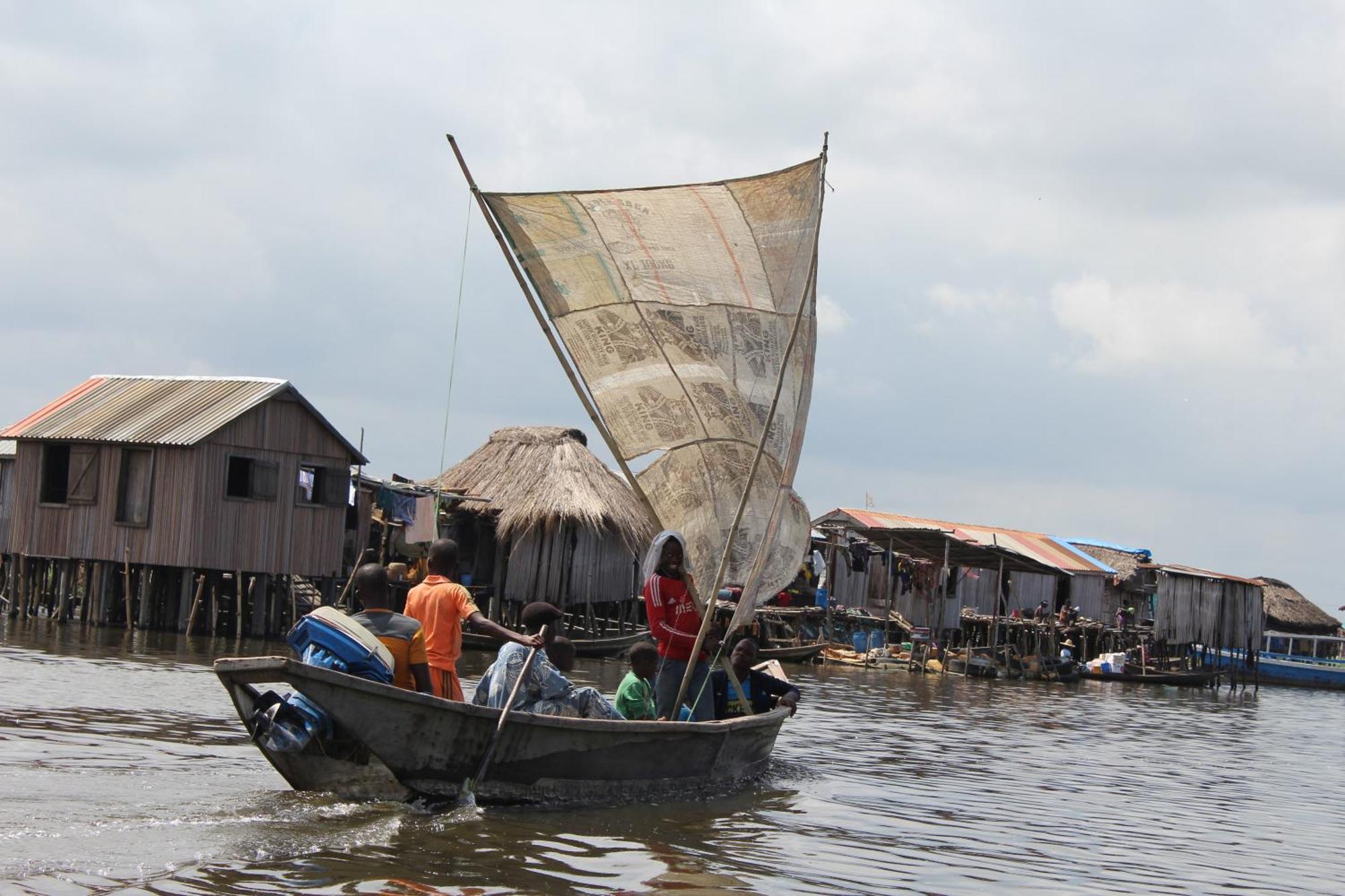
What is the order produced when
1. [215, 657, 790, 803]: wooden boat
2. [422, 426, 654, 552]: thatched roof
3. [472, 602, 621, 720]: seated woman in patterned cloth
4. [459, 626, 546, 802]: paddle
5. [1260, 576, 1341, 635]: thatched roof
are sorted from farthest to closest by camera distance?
1. [1260, 576, 1341, 635]: thatched roof
2. [422, 426, 654, 552]: thatched roof
3. [472, 602, 621, 720]: seated woman in patterned cloth
4. [459, 626, 546, 802]: paddle
5. [215, 657, 790, 803]: wooden boat

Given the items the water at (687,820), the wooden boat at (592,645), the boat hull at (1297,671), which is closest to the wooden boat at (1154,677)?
the boat hull at (1297,671)

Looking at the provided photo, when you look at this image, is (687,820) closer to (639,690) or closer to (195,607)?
(639,690)

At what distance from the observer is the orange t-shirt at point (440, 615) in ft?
29.1

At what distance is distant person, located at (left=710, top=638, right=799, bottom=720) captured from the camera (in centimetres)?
1174

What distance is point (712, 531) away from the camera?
11.4 m

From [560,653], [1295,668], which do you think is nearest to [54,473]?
[560,653]

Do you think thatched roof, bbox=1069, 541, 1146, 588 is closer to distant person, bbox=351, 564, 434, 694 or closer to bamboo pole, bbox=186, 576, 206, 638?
bamboo pole, bbox=186, 576, 206, 638

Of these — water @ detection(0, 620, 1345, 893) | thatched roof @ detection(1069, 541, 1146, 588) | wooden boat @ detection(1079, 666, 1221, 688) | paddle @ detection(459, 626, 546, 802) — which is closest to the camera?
water @ detection(0, 620, 1345, 893)

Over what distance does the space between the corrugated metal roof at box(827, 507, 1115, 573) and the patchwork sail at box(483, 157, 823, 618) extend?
869 inches

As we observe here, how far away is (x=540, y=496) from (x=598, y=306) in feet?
50.3

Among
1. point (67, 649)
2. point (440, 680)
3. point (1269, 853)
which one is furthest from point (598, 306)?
point (67, 649)

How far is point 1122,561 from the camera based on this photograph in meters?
43.0

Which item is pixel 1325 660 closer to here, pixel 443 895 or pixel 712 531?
pixel 712 531

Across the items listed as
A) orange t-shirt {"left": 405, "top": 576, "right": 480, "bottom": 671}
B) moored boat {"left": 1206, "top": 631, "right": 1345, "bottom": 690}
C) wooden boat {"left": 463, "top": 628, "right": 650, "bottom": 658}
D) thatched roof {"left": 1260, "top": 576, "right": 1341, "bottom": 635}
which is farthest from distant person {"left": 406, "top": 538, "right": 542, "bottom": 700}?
thatched roof {"left": 1260, "top": 576, "right": 1341, "bottom": 635}
